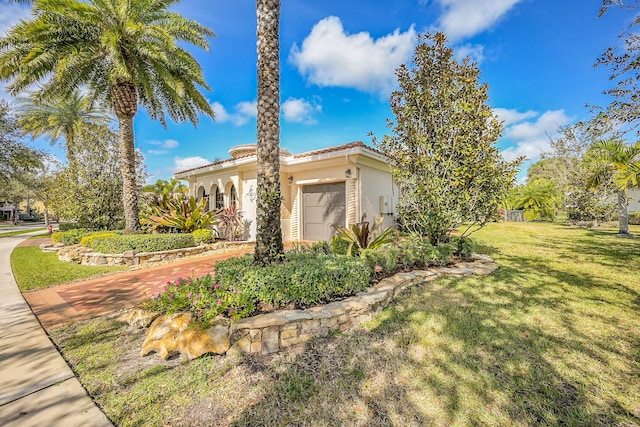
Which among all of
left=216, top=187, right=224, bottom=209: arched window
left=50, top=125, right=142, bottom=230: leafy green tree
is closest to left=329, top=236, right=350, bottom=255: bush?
left=216, top=187, right=224, bottom=209: arched window

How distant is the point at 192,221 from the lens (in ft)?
35.5

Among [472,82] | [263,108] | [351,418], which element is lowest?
[351,418]

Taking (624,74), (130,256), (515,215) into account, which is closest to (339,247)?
(130,256)

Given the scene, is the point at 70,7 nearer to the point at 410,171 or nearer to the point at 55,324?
the point at 55,324

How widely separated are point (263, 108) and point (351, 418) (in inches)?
173

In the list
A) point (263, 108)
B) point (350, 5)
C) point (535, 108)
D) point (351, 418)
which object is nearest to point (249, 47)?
point (350, 5)

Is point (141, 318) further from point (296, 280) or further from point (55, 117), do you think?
point (55, 117)

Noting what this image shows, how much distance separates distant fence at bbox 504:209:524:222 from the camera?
82.2 feet

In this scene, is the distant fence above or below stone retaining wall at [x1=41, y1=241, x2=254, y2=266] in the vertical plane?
above

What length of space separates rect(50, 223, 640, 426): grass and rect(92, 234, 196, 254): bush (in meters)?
4.81

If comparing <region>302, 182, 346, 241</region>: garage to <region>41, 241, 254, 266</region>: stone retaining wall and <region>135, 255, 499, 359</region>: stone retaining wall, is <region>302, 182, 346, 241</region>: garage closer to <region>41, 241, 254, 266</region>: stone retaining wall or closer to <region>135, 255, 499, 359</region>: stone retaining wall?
<region>41, 241, 254, 266</region>: stone retaining wall

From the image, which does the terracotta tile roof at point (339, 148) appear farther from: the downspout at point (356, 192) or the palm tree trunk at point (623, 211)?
the palm tree trunk at point (623, 211)

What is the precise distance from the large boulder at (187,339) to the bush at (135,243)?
20.4ft

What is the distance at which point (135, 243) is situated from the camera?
8.50 meters
